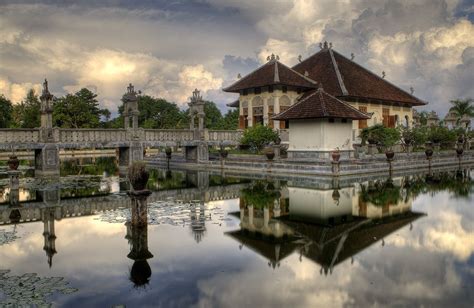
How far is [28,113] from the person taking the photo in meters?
66.3

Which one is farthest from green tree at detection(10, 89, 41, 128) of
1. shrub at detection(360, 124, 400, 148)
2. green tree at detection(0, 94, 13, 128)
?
shrub at detection(360, 124, 400, 148)

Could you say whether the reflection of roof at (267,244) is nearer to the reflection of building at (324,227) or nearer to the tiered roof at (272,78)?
the reflection of building at (324,227)

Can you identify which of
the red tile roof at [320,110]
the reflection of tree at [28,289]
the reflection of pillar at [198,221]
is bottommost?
Result: the reflection of tree at [28,289]

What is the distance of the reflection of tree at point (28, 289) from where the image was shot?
7.20 metres

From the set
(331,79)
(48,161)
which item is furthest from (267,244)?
(331,79)

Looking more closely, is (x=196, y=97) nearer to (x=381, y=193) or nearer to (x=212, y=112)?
(x=381, y=193)

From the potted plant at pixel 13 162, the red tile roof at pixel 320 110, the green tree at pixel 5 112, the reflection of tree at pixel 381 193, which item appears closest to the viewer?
the reflection of tree at pixel 381 193

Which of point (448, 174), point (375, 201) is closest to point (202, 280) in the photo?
point (375, 201)

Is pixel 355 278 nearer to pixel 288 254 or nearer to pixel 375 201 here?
pixel 288 254

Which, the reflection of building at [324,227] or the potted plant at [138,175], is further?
the potted plant at [138,175]

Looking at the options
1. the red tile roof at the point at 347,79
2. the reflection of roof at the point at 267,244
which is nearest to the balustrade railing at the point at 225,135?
the red tile roof at the point at 347,79

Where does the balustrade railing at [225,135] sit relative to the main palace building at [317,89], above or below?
below

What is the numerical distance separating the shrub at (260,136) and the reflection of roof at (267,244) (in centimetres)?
2316

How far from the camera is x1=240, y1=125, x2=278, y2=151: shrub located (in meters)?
35.0
